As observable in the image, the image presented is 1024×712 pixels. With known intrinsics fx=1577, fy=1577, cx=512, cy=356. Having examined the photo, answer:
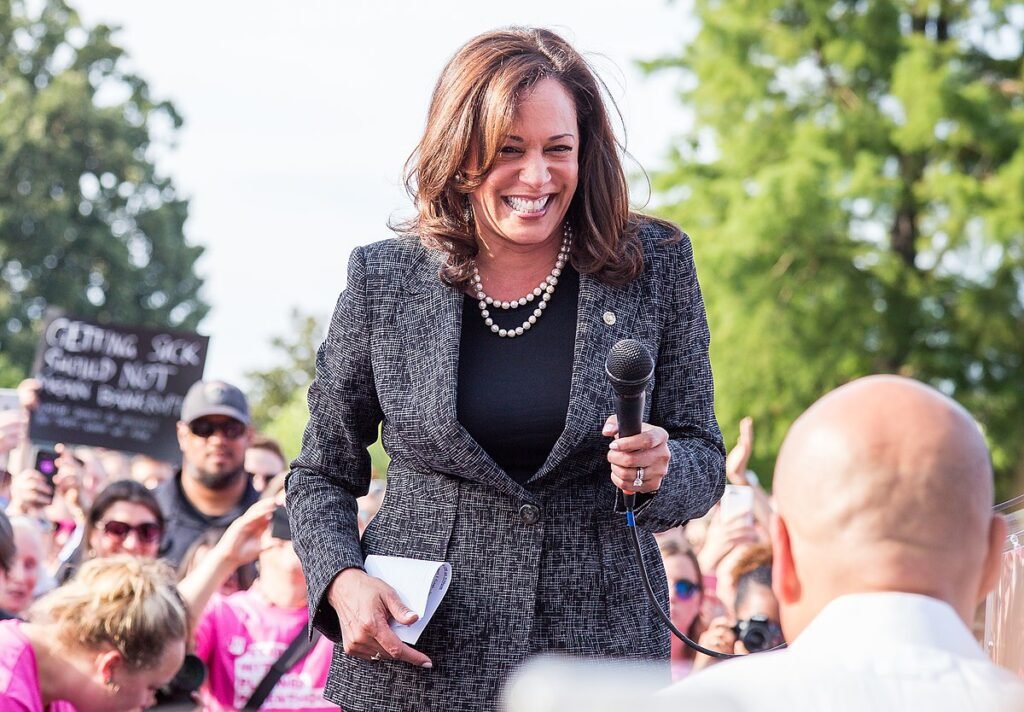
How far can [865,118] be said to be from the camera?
63.0ft

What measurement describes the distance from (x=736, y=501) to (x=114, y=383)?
4414 mm

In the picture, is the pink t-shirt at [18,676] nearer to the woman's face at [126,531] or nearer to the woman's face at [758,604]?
the woman's face at [126,531]

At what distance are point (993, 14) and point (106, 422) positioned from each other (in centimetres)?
1425

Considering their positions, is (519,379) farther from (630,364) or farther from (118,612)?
(118,612)

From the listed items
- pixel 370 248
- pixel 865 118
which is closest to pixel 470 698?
pixel 370 248

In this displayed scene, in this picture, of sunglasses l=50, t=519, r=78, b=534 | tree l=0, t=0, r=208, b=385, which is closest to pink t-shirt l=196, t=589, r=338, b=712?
sunglasses l=50, t=519, r=78, b=534

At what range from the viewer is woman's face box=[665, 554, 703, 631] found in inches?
259

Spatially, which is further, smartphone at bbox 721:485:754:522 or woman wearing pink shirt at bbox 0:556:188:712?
smartphone at bbox 721:485:754:522

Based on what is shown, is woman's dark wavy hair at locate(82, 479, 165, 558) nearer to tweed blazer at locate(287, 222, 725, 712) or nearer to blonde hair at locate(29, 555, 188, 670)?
blonde hair at locate(29, 555, 188, 670)

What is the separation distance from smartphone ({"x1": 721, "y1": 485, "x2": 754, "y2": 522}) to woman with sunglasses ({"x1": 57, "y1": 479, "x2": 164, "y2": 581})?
2.46 m

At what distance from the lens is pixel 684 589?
21.7ft

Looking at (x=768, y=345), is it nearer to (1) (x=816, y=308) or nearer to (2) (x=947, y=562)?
(1) (x=816, y=308)

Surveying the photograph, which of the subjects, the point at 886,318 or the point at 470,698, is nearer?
the point at 470,698

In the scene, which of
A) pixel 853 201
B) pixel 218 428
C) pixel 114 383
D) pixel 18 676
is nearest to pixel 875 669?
pixel 18 676
